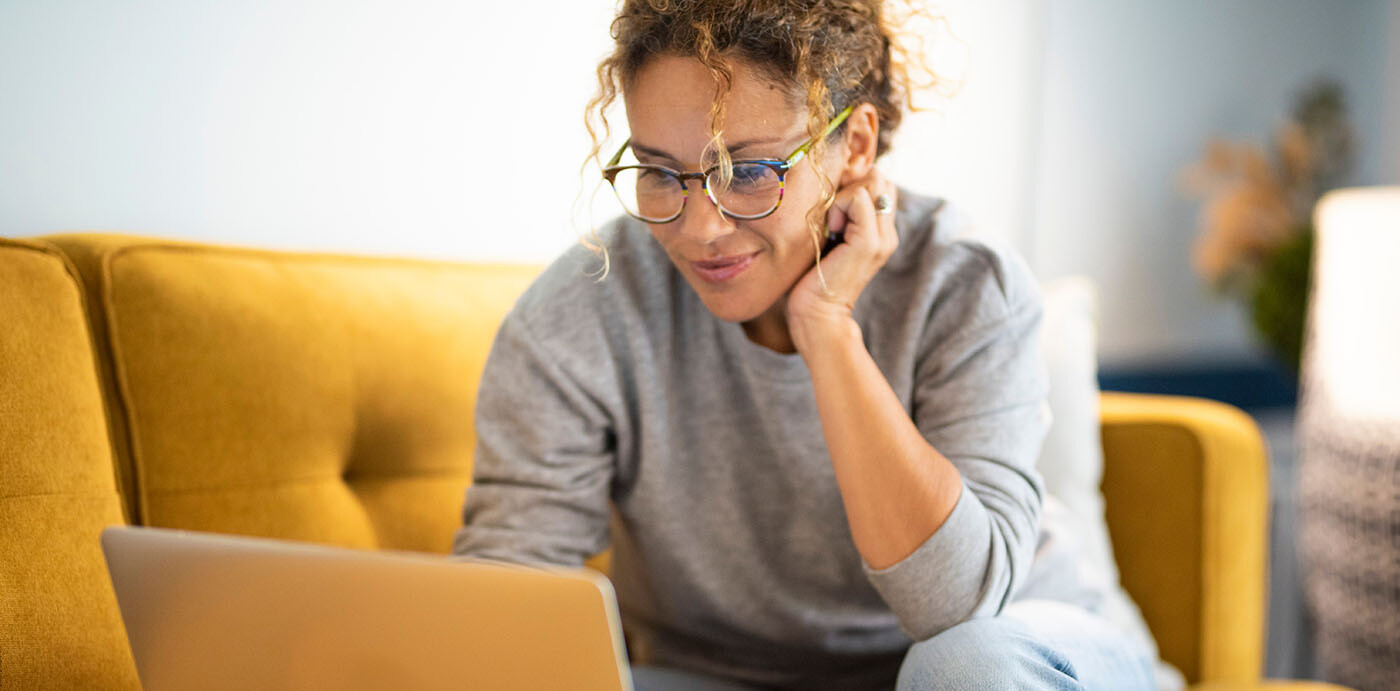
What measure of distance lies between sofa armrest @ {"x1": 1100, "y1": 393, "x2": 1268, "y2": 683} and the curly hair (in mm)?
690

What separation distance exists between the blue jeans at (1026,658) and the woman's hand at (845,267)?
11.9 inches

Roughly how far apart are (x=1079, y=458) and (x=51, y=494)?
114 cm

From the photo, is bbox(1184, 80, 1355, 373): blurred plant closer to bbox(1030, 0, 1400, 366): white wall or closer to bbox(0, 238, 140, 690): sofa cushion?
bbox(1030, 0, 1400, 366): white wall

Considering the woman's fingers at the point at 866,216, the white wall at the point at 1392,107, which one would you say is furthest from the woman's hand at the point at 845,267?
the white wall at the point at 1392,107

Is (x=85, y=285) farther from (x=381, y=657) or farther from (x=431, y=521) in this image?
(x=381, y=657)

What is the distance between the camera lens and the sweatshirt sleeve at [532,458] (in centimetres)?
101

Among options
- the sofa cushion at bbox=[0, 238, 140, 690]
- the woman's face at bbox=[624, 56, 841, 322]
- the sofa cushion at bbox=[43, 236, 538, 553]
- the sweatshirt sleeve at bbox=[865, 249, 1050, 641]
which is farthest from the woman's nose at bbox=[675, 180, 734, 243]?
the sofa cushion at bbox=[0, 238, 140, 690]

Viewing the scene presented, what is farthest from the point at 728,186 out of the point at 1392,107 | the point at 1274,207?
the point at 1392,107

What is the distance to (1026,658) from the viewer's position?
82 cm

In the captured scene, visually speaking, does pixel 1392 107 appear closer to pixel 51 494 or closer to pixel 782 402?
pixel 782 402

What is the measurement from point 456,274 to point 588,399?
301mm

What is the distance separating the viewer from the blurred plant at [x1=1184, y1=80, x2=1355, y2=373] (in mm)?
3174

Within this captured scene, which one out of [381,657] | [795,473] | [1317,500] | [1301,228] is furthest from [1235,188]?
[381,657]

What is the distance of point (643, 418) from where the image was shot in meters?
1.09
